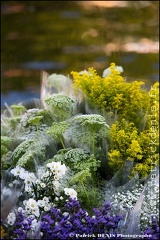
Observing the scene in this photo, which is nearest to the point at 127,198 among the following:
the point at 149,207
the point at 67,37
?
the point at 149,207

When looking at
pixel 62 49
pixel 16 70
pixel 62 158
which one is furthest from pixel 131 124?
pixel 62 49

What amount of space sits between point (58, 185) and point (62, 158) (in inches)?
5.9

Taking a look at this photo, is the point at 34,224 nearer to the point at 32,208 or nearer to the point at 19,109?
the point at 32,208

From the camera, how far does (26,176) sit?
7.84 feet

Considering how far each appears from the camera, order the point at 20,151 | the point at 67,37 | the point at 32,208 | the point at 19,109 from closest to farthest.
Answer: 1. the point at 32,208
2. the point at 20,151
3. the point at 19,109
4. the point at 67,37

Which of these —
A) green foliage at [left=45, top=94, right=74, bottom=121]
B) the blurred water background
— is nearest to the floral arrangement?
green foliage at [left=45, top=94, right=74, bottom=121]

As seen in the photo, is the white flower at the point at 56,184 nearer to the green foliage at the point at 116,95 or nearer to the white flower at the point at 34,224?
the white flower at the point at 34,224

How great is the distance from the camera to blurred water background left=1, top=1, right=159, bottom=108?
6.04 meters

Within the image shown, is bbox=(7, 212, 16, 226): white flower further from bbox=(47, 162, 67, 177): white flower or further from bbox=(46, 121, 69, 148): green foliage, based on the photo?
bbox=(46, 121, 69, 148): green foliage

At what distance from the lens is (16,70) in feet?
21.4

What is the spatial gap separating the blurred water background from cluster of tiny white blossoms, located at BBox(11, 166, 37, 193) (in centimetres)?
265

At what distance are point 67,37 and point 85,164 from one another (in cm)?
496

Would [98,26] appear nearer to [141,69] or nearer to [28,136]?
[141,69]

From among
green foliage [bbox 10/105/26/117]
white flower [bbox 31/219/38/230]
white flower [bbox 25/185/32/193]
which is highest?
green foliage [bbox 10/105/26/117]
